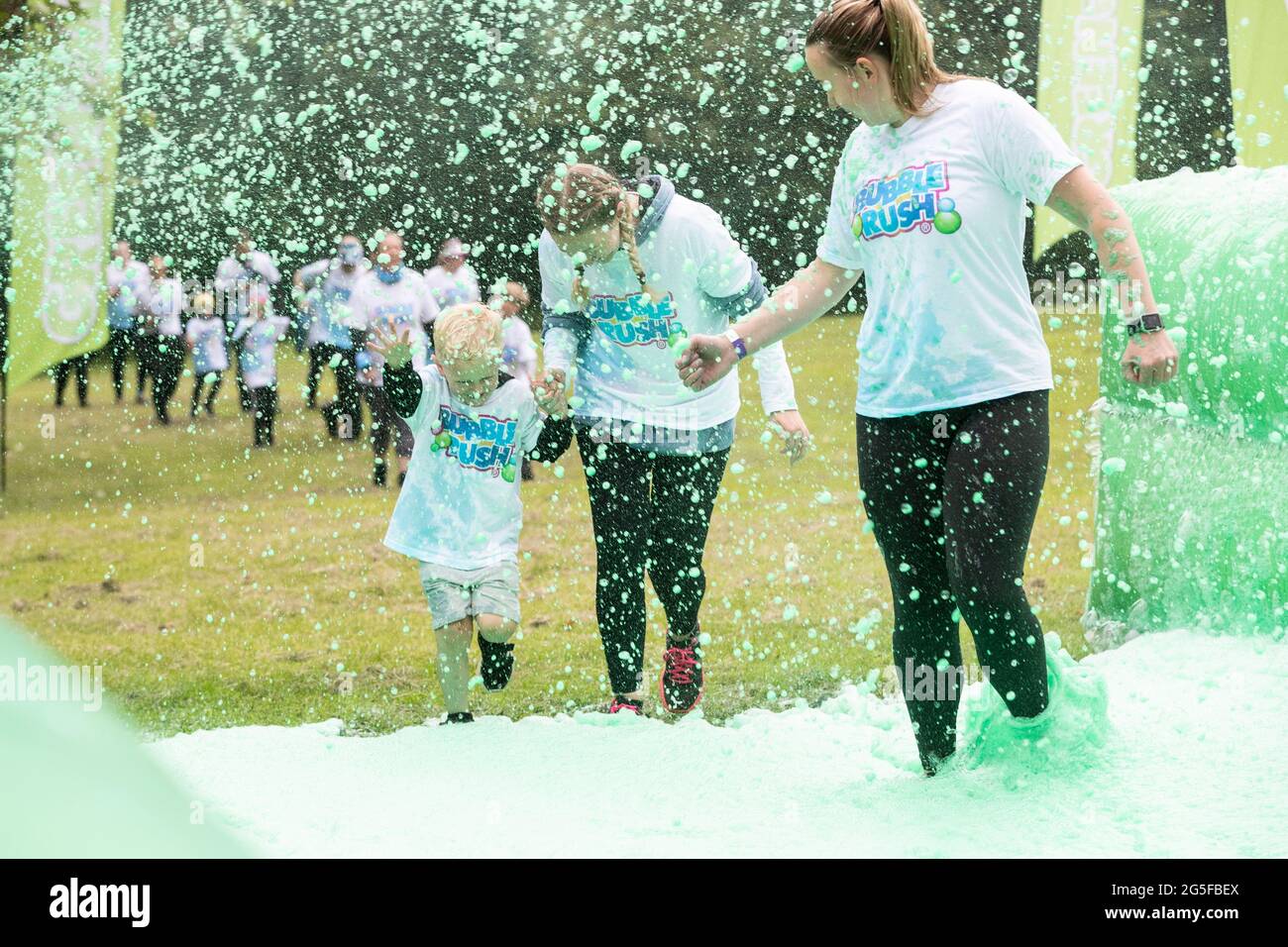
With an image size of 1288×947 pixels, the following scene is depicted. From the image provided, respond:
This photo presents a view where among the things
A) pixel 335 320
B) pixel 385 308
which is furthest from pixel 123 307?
pixel 385 308

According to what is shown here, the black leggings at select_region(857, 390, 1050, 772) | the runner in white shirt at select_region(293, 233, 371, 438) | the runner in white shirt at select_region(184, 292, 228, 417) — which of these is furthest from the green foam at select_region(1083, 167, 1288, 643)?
the runner in white shirt at select_region(184, 292, 228, 417)

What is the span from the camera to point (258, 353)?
9891 mm

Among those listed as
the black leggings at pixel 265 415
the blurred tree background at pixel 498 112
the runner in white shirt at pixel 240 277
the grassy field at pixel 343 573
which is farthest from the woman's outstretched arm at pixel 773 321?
the black leggings at pixel 265 415

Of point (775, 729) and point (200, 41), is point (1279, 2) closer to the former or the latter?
point (775, 729)

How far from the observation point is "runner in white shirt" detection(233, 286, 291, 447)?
9.29 meters

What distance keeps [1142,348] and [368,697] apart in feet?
9.00

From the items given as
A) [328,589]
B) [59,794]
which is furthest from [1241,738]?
[328,589]

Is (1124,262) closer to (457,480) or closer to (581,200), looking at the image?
(581,200)

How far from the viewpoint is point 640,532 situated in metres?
3.96

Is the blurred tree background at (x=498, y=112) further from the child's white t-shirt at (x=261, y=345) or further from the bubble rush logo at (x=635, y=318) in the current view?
the bubble rush logo at (x=635, y=318)

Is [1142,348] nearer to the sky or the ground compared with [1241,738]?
nearer to the sky

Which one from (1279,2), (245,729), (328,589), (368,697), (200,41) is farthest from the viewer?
(200,41)

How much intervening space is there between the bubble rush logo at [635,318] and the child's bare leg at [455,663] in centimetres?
91

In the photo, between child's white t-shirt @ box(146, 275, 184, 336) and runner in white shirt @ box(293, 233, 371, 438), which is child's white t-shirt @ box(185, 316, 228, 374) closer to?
child's white t-shirt @ box(146, 275, 184, 336)
